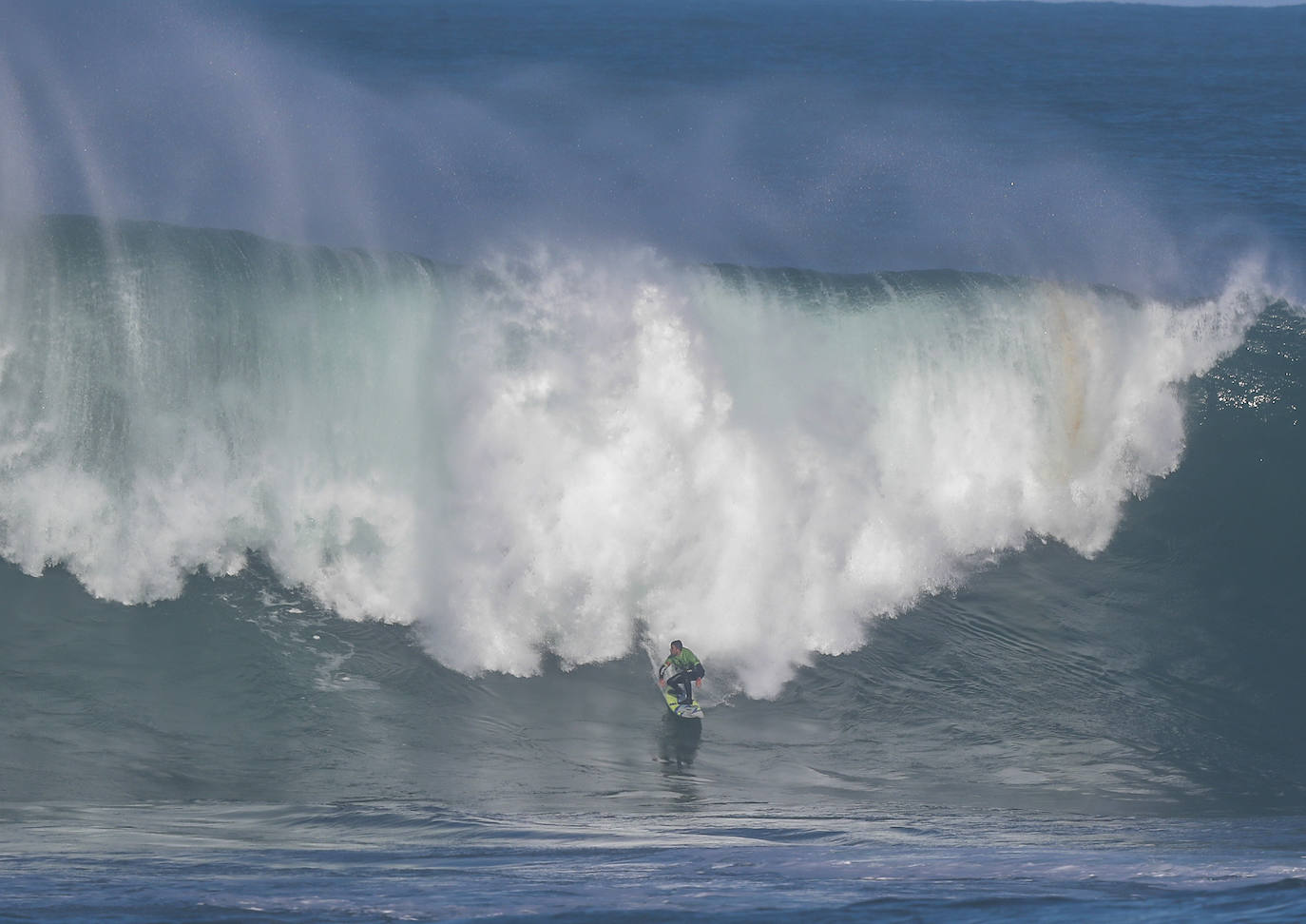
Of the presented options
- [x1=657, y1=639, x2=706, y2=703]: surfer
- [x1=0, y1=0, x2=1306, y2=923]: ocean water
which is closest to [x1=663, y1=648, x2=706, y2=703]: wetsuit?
[x1=657, y1=639, x2=706, y2=703]: surfer

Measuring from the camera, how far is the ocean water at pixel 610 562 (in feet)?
34.2

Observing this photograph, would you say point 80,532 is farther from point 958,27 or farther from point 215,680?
point 958,27

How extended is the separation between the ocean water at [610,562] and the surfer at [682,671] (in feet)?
→ 1.17

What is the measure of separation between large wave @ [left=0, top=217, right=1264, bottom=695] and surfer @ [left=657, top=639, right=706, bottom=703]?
3.25 feet

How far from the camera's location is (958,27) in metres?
72.5

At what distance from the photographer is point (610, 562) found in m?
15.2

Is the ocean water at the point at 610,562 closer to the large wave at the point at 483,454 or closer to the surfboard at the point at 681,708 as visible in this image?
the large wave at the point at 483,454

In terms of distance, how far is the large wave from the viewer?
48.9 feet

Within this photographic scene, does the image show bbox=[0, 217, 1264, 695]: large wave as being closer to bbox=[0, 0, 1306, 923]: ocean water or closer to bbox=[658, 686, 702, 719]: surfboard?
bbox=[0, 0, 1306, 923]: ocean water

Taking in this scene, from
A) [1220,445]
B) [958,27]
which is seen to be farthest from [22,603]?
[958,27]

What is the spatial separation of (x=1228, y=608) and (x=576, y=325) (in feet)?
24.4

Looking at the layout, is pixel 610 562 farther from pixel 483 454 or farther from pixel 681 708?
pixel 681 708

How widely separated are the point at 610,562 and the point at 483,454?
5.45ft

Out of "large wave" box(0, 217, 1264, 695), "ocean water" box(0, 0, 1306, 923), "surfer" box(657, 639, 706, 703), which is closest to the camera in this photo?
"ocean water" box(0, 0, 1306, 923)
